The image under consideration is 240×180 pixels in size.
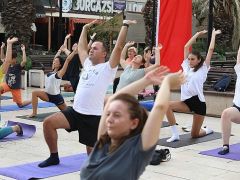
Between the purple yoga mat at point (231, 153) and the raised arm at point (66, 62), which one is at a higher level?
the raised arm at point (66, 62)

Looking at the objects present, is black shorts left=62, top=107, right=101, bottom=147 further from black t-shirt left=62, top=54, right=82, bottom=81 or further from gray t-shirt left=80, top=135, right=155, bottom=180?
black t-shirt left=62, top=54, right=82, bottom=81

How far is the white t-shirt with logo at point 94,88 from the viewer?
5.91 metres

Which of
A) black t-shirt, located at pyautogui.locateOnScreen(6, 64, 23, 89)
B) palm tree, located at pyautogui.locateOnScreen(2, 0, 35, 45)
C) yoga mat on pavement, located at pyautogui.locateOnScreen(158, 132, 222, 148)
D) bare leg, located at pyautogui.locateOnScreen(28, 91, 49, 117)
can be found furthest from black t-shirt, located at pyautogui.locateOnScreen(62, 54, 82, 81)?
palm tree, located at pyautogui.locateOnScreen(2, 0, 35, 45)

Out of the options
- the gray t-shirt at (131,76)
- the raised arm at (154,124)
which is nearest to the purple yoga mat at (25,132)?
the gray t-shirt at (131,76)

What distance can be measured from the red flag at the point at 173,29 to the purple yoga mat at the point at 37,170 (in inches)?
186

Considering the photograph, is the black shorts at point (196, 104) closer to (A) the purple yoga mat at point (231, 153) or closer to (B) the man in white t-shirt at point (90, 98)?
(A) the purple yoga mat at point (231, 153)

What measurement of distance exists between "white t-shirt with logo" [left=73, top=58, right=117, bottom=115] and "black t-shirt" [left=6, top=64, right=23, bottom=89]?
6369mm

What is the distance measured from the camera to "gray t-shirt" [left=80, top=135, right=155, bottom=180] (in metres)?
2.75

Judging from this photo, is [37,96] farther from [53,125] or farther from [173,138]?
[53,125]

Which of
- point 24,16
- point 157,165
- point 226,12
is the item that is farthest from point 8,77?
point 226,12

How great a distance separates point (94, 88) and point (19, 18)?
1779 centimetres

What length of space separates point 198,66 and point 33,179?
3758 mm

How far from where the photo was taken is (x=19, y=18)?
22.9m

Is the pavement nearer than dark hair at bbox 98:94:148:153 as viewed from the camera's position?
No
